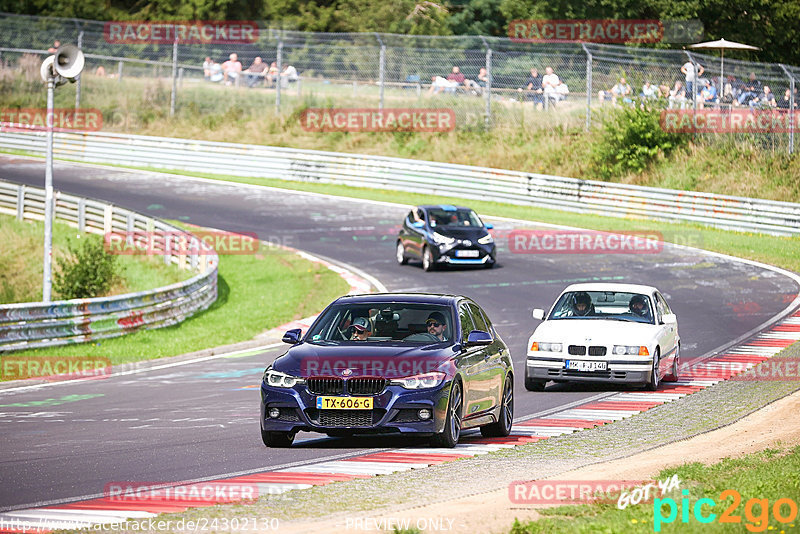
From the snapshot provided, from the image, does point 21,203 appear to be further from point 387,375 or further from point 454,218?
point 387,375

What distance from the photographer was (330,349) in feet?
37.6

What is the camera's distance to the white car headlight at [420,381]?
1093 centimetres

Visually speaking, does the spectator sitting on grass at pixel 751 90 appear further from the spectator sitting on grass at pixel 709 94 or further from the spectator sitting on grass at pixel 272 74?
the spectator sitting on grass at pixel 272 74

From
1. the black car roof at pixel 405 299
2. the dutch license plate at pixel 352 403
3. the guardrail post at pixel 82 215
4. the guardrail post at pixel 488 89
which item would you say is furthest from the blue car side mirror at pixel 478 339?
the guardrail post at pixel 488 89

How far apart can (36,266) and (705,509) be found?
28.2 m

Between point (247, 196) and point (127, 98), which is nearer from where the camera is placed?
point (247, 196)

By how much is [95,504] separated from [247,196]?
32677 mm

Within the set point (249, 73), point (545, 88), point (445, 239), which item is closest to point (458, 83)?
point (545, 88)

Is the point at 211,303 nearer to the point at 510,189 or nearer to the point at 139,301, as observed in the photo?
the point at 139,301

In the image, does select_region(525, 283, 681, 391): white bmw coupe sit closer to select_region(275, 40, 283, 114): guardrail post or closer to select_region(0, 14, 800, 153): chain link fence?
select_region(0, 14, 800, 153): chain link fence

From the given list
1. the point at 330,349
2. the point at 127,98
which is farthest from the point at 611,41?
the point at 330,349

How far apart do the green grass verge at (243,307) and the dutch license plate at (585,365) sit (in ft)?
24.8

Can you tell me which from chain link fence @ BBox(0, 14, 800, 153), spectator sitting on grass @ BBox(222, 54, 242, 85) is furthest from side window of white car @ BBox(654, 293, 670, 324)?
spectator sitting on grass @ BBox(222, 54, 242, 85)

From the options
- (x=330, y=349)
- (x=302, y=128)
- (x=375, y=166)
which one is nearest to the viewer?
(x=330, y=349)
